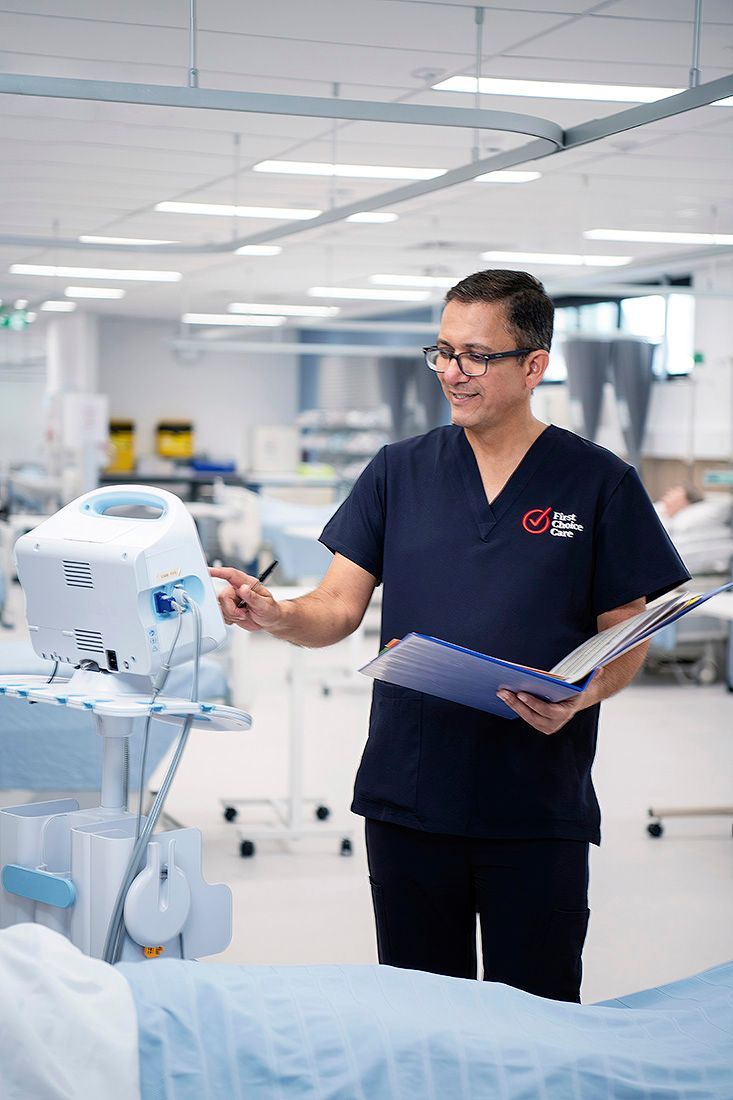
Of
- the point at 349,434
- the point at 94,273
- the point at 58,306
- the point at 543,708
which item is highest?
the point at 94,273

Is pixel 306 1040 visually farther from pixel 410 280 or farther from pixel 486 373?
pixel 410 280

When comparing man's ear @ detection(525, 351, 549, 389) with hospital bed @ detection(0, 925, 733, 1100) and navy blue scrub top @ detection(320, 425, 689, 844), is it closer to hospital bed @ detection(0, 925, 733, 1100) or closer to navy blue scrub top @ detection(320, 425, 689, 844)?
navy blue scrub top @ detection(320, 425, 689, 844)

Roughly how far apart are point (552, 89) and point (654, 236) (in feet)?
13.3

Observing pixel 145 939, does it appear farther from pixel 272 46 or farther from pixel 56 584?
pixel 272 46

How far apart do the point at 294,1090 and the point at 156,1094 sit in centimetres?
17

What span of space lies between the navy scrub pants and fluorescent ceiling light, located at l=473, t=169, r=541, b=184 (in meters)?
5.11

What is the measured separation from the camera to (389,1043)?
1.68 metres

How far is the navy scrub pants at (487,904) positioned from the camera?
6.68 ft

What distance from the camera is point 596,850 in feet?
15.5

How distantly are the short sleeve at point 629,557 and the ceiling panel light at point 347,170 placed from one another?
15.4 feet

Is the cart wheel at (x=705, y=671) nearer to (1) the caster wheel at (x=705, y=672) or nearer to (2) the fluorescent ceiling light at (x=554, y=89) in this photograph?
(1) the caster wheel at (x=705, y=672)

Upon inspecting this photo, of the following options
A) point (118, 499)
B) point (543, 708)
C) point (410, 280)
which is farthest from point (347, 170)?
point (543, 708)

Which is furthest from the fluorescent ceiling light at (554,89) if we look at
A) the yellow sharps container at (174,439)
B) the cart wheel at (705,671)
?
the yellow sharps container at (174,439)

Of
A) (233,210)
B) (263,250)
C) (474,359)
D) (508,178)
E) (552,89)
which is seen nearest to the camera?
(474,359)
